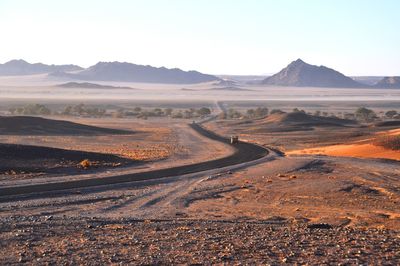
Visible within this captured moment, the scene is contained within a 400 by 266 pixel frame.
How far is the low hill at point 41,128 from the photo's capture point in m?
73.8

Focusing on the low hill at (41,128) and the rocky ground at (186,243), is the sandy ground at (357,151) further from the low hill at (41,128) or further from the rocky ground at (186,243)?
the rocky ground at (186,243)

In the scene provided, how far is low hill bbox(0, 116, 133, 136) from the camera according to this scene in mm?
73812

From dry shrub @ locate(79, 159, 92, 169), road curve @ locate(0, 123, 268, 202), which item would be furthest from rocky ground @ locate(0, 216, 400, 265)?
dry shrub @ locate(79, 159, 92, 169)

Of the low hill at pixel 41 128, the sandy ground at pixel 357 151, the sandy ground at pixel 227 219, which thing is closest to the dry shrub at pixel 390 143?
the sandy ground at pixel 357 151

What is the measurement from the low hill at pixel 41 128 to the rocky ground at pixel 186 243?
56.4 m

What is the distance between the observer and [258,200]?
27203mm

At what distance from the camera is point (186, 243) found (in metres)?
15.2

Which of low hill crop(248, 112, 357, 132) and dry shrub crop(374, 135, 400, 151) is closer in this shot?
dry shrub crop(374, 135, 400, 151)

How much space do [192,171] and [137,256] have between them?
79.8ft

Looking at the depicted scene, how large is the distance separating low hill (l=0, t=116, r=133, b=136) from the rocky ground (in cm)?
5638

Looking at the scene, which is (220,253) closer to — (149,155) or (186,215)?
(186,215)

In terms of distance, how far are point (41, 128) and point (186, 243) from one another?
64164mm

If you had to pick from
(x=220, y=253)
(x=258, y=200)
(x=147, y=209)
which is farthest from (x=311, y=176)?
(x=220, y=253)

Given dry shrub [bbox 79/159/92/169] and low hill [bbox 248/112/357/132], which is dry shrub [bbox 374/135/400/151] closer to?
dry shrub [bbox 79/159/92/169]
